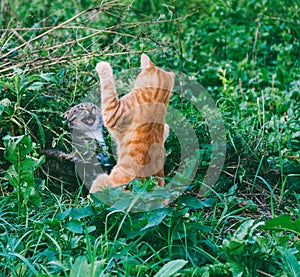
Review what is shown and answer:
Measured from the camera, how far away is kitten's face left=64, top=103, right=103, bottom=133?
169 inches

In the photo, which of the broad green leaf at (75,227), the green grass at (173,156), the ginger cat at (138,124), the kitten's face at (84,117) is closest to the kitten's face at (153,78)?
the ginger cat at (138,124)

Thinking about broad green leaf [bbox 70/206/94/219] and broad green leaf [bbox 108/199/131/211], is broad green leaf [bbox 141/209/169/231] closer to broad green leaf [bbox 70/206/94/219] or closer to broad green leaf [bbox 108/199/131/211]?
broad green leaf [bbox 108/199/131/211]

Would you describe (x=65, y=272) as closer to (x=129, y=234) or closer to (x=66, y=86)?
(x=129, y=234)

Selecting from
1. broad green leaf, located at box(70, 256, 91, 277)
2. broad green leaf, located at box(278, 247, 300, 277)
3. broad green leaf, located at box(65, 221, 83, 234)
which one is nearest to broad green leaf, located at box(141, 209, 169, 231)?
broad green leaf, located at box(65, 221, 83, 234)

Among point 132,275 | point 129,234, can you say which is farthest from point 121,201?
point 132,275

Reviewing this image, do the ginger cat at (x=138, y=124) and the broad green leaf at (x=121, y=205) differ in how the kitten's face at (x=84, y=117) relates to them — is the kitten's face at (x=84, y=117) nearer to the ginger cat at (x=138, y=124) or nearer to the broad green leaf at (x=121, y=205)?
the ginger cat at (x=138, y=124)

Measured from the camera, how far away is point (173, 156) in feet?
14.1

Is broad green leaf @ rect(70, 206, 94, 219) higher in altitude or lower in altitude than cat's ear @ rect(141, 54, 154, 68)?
lower

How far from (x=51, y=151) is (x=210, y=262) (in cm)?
165

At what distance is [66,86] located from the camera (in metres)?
4.57

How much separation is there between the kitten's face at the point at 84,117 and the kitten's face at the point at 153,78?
497 millimetres

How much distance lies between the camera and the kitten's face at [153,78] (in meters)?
3.92

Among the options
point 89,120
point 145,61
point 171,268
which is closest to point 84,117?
point 89,120

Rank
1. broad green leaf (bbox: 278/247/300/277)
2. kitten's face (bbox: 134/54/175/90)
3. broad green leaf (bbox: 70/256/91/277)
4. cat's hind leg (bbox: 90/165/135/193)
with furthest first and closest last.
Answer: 1. kitten's face (bbox: 134/54/175/90)
2. cat's hind leg (bbox: 90/165/135/193)
3. broad green leaf (bbox: 278/247/300/277)
4. broad green leaf (bbox: 70/256/91/277)
